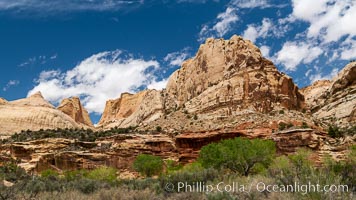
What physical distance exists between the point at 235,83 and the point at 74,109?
98116 millimetres

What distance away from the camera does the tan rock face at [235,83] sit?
68.6 meters

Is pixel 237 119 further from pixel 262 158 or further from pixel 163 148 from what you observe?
pixel 262 158

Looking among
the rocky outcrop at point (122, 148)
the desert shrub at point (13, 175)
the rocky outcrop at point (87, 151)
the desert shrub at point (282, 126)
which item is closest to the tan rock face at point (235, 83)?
the desert shrub at point (282, 126)

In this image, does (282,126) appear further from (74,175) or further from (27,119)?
(27,119)

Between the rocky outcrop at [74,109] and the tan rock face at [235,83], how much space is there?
77438 millimetres

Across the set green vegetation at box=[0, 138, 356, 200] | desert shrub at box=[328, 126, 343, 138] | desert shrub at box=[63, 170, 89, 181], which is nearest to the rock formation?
desert shrub at box=[328, 126, 343, 138]

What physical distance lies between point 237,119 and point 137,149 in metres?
16.8

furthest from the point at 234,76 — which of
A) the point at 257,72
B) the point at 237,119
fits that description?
the point at 237,119

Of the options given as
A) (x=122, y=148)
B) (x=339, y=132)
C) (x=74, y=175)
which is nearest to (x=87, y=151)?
(x=122, y=148)

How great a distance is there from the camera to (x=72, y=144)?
6216 cm

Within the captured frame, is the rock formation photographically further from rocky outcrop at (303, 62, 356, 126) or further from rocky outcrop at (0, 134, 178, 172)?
rocky outcrop at (0, 134, 178, 172)

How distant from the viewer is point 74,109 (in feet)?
507

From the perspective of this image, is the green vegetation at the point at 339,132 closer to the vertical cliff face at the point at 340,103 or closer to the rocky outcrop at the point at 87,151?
the vertical cliff face at the point at 340,103

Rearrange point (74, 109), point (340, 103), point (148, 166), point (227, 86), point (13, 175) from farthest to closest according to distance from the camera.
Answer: point (74, 109)
point (340, 103)
point (227, 86)
point (148, 166)
point (13, 175)
